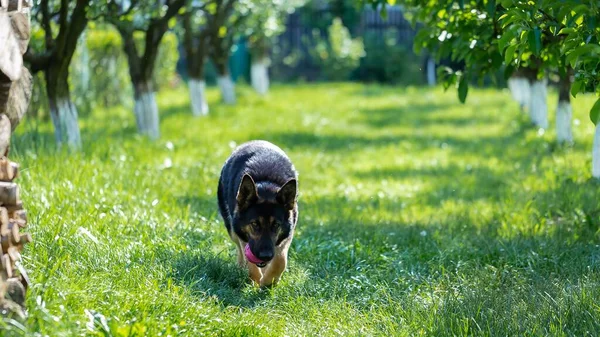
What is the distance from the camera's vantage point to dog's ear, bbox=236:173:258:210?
5570 millimetres

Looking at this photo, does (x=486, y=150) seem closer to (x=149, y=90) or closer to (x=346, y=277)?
(x=149, y=90)

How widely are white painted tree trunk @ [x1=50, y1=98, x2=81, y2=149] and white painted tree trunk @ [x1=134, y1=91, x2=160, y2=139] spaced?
257 centimetres

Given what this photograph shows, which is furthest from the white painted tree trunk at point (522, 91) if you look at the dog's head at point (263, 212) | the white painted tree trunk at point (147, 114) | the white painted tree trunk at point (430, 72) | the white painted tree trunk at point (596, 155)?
the dog's head at point (263, 212)

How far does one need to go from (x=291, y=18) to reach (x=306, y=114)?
12486mm

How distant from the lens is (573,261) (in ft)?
19.9

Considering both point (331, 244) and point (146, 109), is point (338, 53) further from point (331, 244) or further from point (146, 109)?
point (331, 244)

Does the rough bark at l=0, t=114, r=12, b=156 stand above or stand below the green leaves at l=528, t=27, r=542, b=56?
below

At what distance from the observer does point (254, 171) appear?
6.05 meters

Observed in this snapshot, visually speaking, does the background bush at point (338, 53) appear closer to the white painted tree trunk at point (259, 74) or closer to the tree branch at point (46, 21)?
the white painted tree trunk at point (259, 74)

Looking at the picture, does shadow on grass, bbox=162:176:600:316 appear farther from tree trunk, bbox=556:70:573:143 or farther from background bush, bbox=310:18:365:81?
background bush, bbox=310:18:365:81

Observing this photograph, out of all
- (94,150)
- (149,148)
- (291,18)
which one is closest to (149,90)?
(149,148)

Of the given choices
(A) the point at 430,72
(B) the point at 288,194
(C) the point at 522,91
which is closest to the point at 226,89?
(C) the point at 522,91

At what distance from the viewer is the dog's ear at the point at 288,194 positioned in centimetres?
566

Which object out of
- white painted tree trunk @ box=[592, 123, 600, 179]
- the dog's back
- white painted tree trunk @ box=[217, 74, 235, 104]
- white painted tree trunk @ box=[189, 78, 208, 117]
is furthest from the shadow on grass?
white painted tree trunk @ box=[217, 74, 235, 104]
